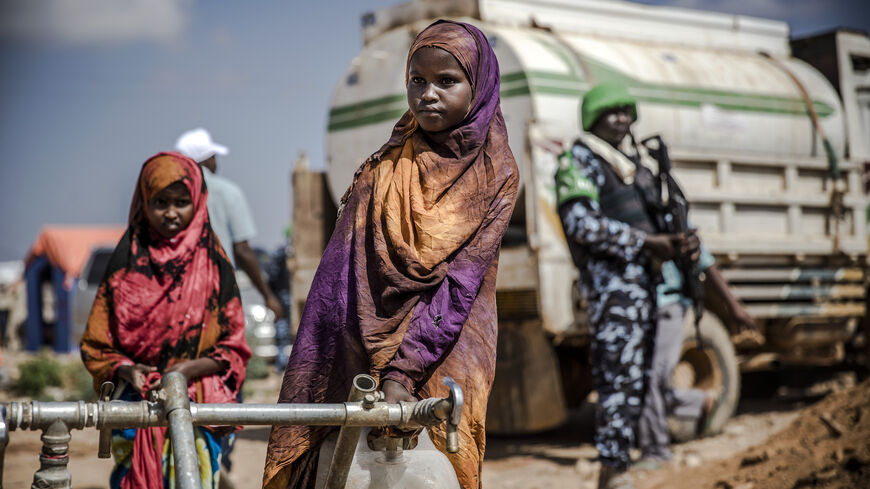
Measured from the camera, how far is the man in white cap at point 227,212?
15.4 feet

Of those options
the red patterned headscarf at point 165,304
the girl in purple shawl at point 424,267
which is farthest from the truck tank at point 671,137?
the girl in purple shawl at point 424,267

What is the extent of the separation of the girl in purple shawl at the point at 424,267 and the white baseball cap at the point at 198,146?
2.79m

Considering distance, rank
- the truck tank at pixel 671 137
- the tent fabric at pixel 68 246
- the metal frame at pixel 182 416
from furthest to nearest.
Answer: the tent fabric at pixel 68 246
the truck tank at pixel 671 137
the metal frame at pixel 182 416

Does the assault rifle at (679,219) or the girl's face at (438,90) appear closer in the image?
the girl's face at (438,90)

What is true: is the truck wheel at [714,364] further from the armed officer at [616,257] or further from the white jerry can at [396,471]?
the white jerry can at [396,471]

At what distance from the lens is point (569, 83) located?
20.0 ft

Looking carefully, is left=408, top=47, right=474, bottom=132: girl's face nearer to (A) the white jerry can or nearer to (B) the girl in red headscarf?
(A) the white jerry can

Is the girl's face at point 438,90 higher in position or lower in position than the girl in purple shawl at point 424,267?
higher

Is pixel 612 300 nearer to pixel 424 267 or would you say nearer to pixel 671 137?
pixel 671 137

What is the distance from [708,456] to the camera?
577 centimetres

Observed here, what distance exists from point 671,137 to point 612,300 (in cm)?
225

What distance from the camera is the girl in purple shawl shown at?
216cm

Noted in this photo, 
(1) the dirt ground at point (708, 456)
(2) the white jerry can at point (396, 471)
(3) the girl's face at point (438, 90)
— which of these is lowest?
(1) the dirt ground at point (708, 456)

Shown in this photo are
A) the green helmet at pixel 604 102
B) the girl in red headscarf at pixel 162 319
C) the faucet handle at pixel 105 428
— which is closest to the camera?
the faucet handle at pixel 105 428
